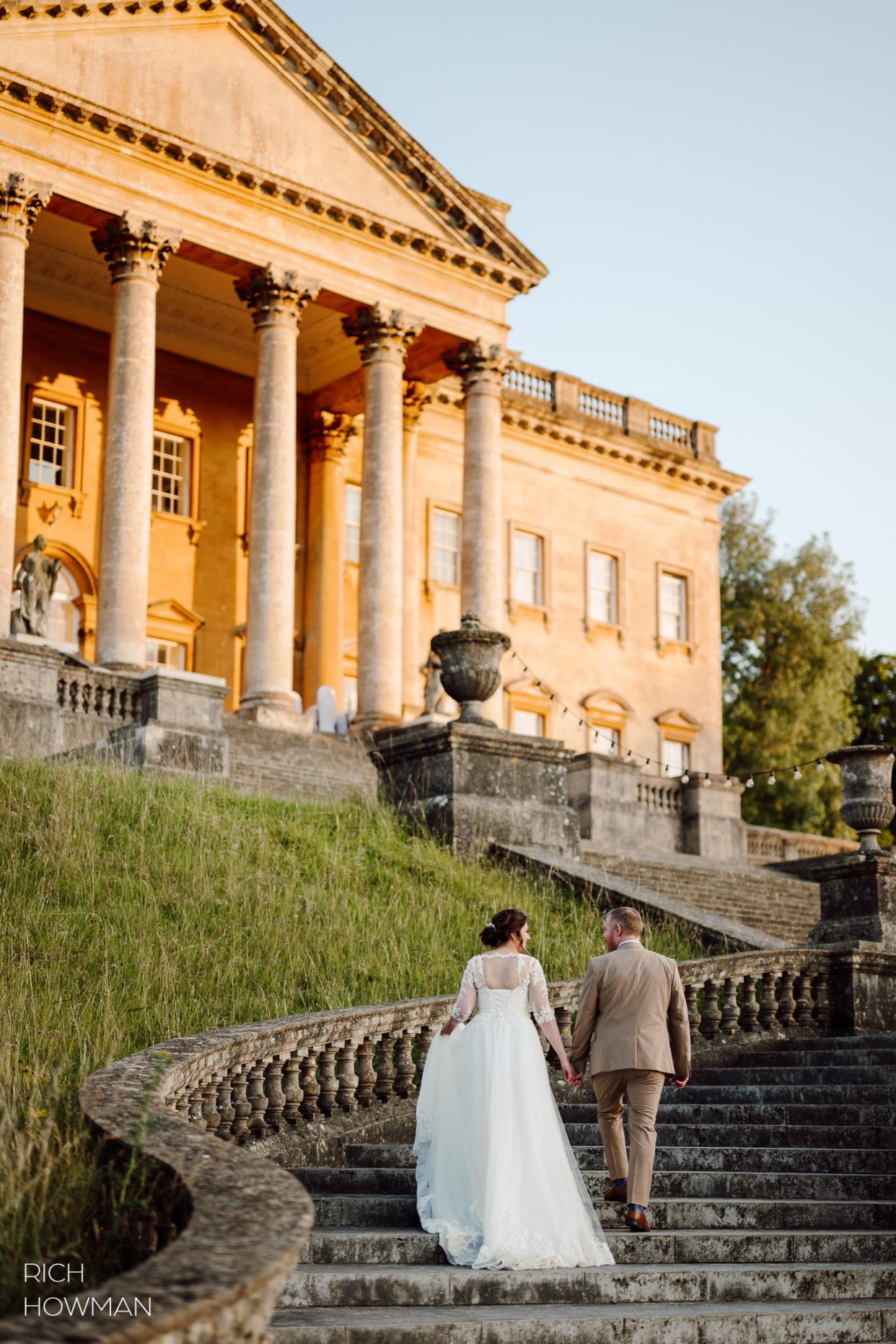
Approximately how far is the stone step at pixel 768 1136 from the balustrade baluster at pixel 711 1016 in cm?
253

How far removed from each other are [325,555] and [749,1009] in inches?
918

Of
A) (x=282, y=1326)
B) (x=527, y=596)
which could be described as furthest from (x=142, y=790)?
(x=527, y=596)

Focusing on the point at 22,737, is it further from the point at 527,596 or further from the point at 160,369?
the point at 527,596

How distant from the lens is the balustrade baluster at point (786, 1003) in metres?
13.8

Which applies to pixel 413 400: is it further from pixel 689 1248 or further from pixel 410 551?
pixel 689 1248

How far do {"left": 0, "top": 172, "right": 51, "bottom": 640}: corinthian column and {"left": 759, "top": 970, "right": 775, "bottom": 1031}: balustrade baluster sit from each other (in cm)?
1468

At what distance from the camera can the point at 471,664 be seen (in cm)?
1978

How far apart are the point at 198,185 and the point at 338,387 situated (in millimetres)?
7249

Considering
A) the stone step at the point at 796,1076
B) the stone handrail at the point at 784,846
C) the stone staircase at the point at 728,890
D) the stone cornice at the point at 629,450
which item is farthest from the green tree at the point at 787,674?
the stone step at the point at 796,1076

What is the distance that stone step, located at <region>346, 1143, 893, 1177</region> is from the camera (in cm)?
1009

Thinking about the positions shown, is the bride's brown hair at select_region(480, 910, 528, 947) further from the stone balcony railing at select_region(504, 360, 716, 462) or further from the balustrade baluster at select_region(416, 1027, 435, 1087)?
the stone balcony railing at select_region(504, 360, 716, 462)

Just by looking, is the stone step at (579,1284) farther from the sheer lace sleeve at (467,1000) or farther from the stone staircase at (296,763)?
the stone staircase at (296,763)

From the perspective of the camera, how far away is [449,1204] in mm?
8359

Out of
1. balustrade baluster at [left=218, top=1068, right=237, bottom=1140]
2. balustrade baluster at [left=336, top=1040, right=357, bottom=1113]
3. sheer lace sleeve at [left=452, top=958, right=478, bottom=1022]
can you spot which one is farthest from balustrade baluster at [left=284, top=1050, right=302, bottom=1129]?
sheer lace sleeve at [left=452, top=958, right=478, bottom=1022]
